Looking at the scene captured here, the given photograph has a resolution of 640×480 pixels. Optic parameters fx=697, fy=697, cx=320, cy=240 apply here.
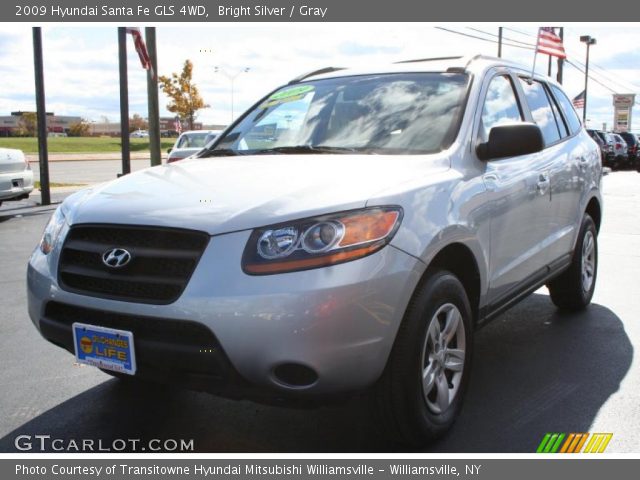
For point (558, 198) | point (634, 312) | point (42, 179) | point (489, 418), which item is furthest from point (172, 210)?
point (42, 179)

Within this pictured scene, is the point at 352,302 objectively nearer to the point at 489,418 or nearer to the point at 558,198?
the point at 489,418

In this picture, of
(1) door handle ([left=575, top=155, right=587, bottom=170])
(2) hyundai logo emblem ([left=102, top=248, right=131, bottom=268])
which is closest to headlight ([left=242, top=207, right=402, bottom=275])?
(2) hyundai logo emblem ([left=102, top=248, right=131, bottom=268])

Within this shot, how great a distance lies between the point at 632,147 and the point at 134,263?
115ft

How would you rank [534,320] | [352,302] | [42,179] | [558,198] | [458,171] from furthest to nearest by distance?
1. [42,179]
2. [534,320]
3. [558,198]
4. [458,171]
5. [352,302]

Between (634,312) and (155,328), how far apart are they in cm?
430

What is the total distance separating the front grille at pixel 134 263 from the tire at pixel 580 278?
3558mm

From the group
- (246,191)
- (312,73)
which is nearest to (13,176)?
(312,73)

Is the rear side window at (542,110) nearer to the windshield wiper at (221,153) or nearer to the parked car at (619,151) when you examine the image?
the windshield wiper at (221,153)

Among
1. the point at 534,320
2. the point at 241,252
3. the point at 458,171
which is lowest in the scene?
the point at 534,320

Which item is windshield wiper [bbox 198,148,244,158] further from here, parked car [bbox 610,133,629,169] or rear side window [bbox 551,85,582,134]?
parked car [bbox 610,133,629,169]

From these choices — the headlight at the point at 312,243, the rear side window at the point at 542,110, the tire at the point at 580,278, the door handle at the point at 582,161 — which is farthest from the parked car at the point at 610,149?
the headlight at the point at 312,243

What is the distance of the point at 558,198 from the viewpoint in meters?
4.64

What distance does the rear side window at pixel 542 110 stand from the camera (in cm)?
466

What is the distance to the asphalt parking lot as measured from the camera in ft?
10.8
